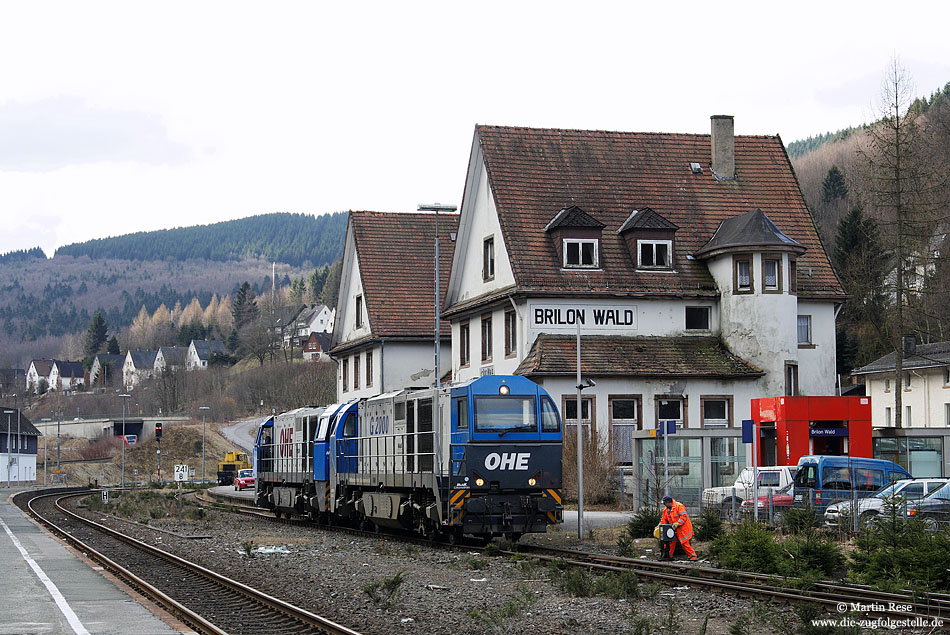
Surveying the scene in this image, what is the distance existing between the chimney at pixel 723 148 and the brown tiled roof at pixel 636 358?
7.84 m

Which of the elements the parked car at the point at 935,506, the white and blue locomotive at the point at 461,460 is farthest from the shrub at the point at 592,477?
the parked car at the point at 935,506

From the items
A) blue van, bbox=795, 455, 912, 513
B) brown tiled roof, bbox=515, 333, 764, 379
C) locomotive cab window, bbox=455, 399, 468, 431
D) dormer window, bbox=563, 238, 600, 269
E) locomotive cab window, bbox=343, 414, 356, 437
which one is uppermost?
dormer window, bbox=563, 238, 600, 269

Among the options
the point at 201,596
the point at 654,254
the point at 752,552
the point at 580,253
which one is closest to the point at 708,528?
the point at 752,552

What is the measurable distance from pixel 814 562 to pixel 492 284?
2624 centimetres

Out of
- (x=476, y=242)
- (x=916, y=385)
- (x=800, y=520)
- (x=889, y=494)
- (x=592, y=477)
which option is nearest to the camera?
(x=800, y=520)

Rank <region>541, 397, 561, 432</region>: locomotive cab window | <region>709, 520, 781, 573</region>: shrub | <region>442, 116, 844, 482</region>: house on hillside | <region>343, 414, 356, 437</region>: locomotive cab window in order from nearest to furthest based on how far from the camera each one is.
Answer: <region>709, 520, 781, 573</region>: shrub
<region>541, 397, 561, 432</region>: locomotive cab window
<region>343, 414, 356, 437</region>: locomotive cab window
<region>442, 116, 844, 482</region>: house on hillside

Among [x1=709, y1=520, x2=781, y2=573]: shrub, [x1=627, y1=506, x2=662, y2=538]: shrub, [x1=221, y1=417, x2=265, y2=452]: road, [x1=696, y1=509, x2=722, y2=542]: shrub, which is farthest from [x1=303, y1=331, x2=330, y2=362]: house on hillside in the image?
[x1=709, y1=520, x2=781, y2=573]: shrub

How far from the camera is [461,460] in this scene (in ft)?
81.8

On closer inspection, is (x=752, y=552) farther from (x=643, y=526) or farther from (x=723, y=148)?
(x=723, y=148)

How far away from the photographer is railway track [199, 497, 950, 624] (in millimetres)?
14477

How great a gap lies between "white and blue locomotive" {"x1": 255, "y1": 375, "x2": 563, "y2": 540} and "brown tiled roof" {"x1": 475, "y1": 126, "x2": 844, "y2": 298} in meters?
12.0

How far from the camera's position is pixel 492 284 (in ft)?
146

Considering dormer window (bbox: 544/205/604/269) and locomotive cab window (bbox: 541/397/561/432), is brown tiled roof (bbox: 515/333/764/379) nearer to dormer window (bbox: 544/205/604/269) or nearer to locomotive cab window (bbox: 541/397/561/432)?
dormer window (bbox: 544/205/604/269)

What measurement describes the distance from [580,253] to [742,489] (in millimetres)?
13172
